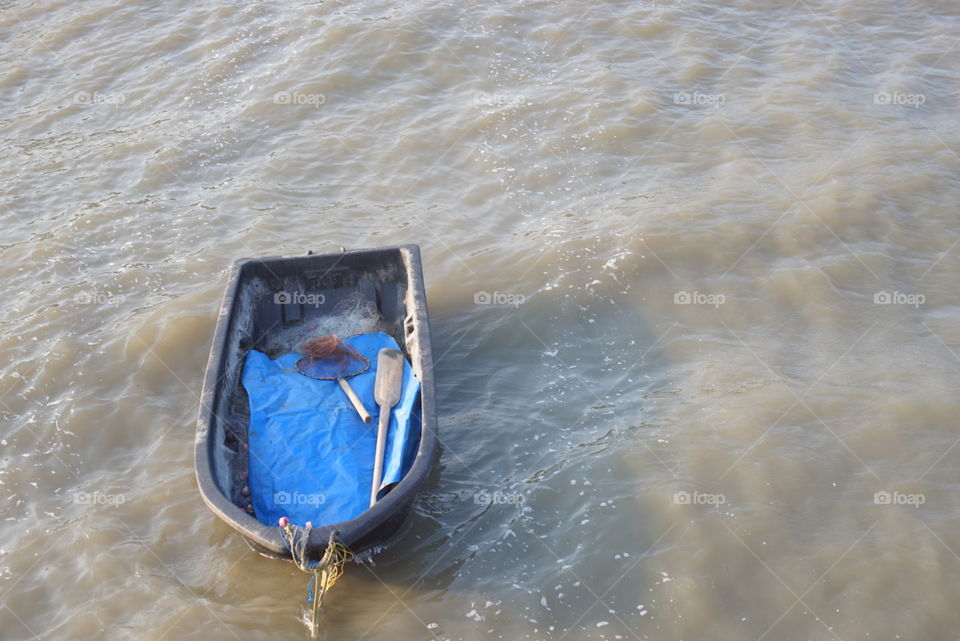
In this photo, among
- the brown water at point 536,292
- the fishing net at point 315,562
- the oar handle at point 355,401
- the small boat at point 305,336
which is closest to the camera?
the fishing net at point 315,562

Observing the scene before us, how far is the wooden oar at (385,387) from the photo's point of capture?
684cm

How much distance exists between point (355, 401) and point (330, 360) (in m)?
0.64

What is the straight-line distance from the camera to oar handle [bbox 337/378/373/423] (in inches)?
284

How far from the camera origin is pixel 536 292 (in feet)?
29.2

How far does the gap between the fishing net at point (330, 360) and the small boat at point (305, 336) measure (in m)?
0.44

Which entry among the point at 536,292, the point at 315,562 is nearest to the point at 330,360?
the point at 536,292

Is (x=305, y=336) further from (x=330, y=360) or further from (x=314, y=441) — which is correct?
(x=314, y=441)

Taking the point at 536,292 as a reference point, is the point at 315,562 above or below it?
above

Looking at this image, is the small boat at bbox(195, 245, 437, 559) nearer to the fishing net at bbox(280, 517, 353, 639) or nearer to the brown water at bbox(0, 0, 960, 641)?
the fishing net at bbox(280, 517, 353, 639)

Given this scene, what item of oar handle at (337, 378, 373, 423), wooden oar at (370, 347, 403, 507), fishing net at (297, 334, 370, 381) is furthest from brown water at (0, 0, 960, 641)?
fishing net at (297, 334, 370, 381)

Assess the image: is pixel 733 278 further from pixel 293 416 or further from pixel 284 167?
pixel 284 167

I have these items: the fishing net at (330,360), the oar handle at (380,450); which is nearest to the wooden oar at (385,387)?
the oar handle at (380,450)

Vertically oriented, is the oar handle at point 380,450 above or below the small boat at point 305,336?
below

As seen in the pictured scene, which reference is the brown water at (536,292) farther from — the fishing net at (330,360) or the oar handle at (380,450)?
the fishing net at (330,360)
